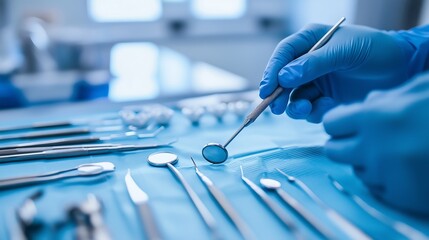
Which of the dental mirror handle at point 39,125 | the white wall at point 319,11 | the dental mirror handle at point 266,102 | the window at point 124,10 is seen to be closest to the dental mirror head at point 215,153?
the dental mirror handle at point 266,102

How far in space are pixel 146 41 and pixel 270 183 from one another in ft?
7.72

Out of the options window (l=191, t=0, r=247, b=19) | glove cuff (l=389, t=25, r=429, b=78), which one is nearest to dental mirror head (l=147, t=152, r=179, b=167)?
glove cuff (l=389, t=25, r=429, b=78)

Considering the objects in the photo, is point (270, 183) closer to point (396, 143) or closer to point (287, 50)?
point (396, 143)

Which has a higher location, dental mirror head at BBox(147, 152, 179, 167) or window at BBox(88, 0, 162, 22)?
window at BBox(88, 0, 162, 22)

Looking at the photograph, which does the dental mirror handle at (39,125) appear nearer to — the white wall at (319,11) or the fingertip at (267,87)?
the fingertip at (267,87)

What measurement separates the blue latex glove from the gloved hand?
0.20 meters

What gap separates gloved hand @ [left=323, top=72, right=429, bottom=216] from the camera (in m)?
0.50

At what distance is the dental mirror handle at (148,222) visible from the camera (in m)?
0.47

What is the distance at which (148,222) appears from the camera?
1.63ft

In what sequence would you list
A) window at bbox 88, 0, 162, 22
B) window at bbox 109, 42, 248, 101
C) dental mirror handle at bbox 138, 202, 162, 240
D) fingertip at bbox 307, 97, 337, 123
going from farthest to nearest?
window at bbox 88, 0, 162, 22 → window at bbox 109, 42, 248, 101 → fingertip at bbox 307, 97, 337, 123 → dental mirror handle at bbox 138, 202, 162, 240

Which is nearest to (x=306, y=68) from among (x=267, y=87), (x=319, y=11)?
(x=267, y=87)

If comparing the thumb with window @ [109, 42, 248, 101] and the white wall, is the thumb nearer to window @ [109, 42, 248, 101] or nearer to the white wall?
window @ [109, 42, 248, 101]

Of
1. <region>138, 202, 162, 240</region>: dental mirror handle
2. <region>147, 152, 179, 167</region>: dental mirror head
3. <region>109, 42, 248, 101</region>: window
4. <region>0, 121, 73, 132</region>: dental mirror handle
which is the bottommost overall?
<region>109, 42, 248, 101</region>: window

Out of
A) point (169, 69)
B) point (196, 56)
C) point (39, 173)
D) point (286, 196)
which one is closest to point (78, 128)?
point (39, 173)
